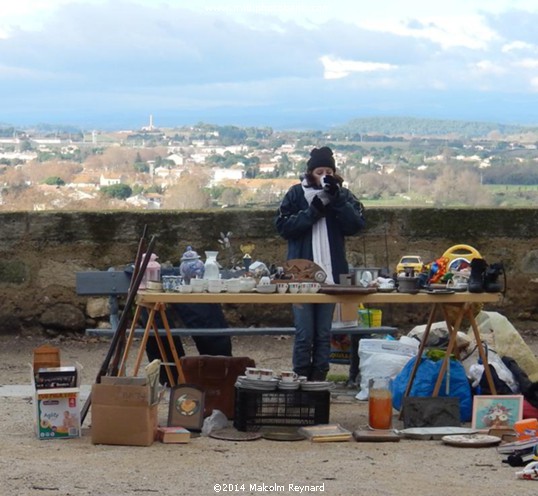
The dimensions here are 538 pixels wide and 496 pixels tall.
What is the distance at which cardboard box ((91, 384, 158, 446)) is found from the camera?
22.6 feet

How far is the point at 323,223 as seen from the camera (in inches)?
327

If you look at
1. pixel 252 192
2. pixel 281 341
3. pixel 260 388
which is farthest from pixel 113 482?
pixel 252 192

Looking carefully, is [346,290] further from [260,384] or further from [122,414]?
[122,414]

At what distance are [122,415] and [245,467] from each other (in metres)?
0.97

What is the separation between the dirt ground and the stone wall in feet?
9.78

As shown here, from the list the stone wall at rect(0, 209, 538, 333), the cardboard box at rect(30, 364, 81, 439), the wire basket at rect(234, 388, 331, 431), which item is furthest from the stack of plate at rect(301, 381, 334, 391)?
the stone wall at rect(0, 209, 538, 333)

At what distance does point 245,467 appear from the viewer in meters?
6.25

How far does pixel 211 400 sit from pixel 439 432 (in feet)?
4.94

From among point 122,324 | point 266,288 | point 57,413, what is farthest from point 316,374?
point 57,413

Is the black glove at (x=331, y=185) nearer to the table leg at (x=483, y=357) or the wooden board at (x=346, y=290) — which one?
the wooden board at (x=346, y=290)

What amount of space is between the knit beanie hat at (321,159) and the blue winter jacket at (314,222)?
0.18 meters

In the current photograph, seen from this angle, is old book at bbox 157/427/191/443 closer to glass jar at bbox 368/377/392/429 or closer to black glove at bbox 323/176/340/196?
glass jar at bbox 368/377/392/429

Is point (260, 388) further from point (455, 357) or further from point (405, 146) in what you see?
point (405, 146)

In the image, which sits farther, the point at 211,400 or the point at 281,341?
the point at 281,341
